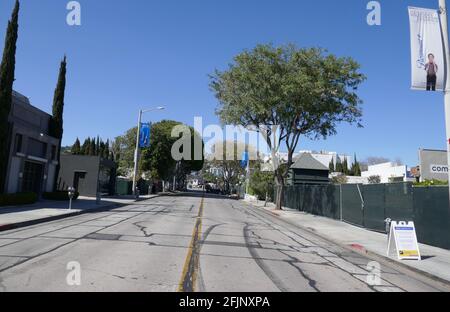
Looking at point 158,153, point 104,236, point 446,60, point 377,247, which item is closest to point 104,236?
point 104,236

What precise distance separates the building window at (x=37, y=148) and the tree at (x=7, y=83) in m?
3.68

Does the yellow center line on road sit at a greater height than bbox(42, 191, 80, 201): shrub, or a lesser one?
lesser

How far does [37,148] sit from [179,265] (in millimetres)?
24345

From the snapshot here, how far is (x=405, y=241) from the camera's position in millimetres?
12258

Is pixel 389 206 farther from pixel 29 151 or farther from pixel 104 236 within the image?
pixel 29 151

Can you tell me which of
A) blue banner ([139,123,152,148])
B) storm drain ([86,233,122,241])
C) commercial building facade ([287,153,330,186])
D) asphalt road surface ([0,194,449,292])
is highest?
blue banner ([139,123,152,148])

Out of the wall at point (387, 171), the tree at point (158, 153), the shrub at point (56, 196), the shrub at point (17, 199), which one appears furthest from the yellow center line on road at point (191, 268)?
the wall at point (387, 171)

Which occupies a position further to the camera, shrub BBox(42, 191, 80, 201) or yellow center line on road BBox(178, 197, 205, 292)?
shrub BBox(42, 191, 80, 201)

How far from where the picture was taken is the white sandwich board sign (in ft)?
39.6

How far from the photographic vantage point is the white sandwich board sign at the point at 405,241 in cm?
1207

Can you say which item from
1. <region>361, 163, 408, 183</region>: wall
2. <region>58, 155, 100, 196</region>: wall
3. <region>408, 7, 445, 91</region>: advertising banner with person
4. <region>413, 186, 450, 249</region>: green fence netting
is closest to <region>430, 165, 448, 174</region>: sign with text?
<region>413, 186, 450, 249</region>: green fence netting

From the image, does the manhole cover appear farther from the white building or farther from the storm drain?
the white building

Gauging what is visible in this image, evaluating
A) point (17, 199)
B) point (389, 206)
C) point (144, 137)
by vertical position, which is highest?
point (144, 137)

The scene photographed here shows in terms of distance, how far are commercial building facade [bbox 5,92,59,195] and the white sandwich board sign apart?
2218cm
